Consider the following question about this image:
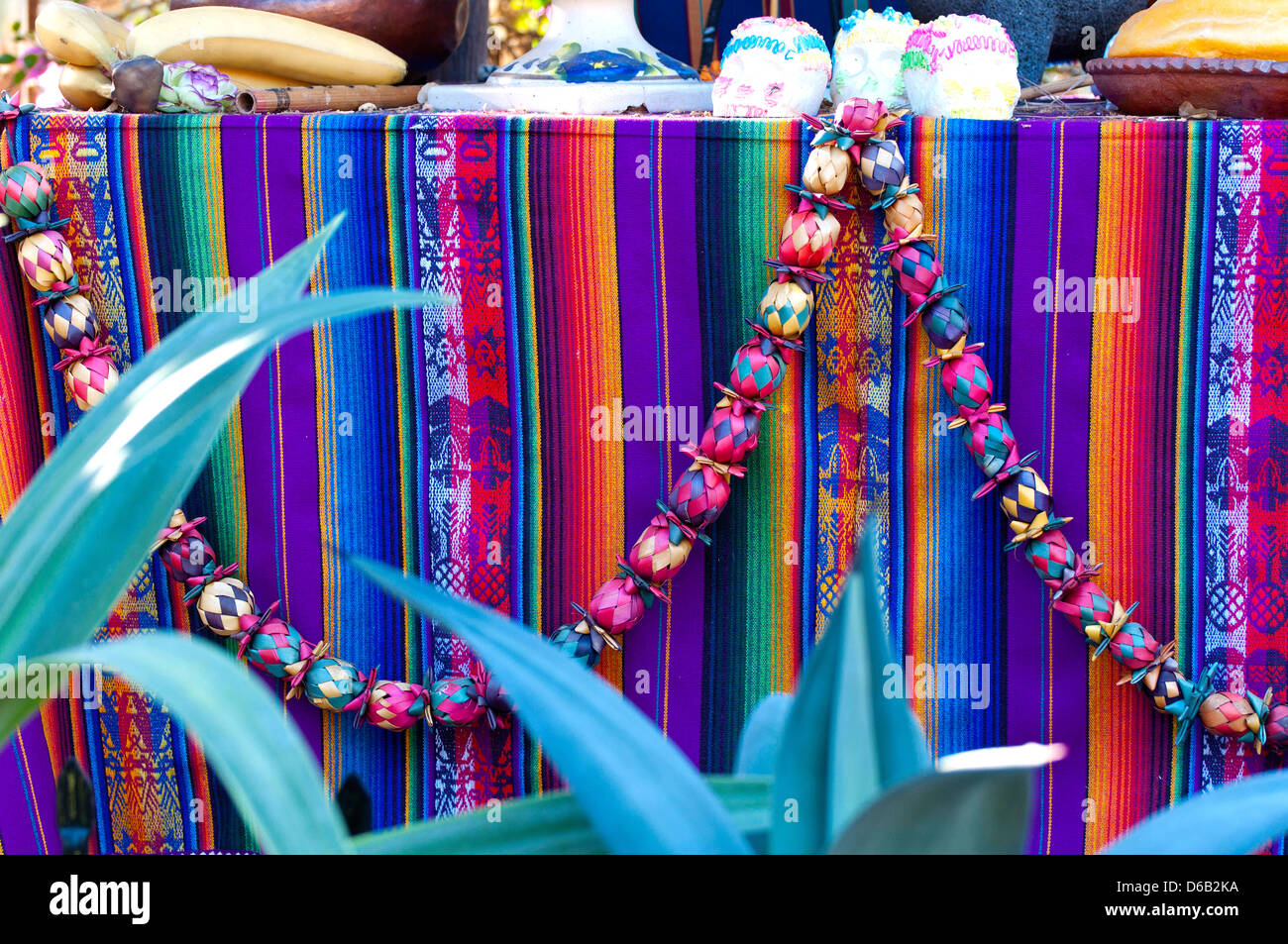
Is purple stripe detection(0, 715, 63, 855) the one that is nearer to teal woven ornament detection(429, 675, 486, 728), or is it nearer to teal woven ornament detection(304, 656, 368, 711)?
teal woven ornament detection(304, 656, 368, 711)

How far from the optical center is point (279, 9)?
1.04 meters

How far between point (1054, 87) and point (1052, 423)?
1.35 ft

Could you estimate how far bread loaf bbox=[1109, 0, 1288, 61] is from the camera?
838 mm

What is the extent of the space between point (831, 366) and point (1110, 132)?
282 mm

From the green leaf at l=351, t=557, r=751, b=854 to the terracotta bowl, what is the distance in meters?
0.81

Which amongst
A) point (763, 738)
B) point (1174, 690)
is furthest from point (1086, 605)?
point (763, 738)

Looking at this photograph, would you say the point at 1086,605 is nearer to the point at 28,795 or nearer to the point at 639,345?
the point at 639,345

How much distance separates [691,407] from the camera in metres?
0.90

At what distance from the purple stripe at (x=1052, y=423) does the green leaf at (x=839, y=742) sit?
66 centimetres

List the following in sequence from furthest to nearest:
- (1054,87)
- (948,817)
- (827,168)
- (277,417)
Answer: (1054,87) < (277,417) < (827,168) < (948,817)

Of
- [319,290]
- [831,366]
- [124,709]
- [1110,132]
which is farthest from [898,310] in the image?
[124,709]

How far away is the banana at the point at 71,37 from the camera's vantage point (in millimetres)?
965

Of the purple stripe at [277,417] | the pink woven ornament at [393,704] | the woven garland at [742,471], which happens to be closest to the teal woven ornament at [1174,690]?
the woven garland at [742,471]

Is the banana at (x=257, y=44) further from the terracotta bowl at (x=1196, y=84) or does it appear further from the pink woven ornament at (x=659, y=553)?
the terracotta bowl at (x=1196, y=84)
